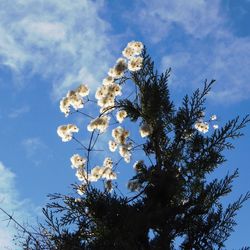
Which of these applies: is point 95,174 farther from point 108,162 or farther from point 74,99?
point 74,99

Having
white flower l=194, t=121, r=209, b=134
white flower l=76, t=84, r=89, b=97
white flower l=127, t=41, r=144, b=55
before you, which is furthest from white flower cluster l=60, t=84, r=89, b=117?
white flower l=194, t=121, r=209, b=134

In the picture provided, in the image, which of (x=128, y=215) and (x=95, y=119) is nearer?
(x=128, y=215)

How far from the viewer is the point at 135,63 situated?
972cm

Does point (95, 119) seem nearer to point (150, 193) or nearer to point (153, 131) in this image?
point (153, 131)

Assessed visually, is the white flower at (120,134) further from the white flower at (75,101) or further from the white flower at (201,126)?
the white flower at (201,126)

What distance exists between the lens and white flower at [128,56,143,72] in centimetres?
966

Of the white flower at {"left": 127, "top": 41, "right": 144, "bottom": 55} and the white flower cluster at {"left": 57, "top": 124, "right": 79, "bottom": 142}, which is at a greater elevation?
the white flower at {"left": 127, "top": 41, "right": 144, "bottom": 55}

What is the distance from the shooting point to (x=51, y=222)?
8.47 m

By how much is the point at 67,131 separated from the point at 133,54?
6.39 ft

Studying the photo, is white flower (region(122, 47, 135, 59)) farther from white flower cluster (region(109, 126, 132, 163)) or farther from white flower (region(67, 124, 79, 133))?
white flower (region(67, 124, 79, 133))

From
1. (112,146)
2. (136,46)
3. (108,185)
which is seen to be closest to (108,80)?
(136,46)

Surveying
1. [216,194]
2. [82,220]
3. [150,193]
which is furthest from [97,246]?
[216,194]

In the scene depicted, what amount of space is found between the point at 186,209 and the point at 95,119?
2.47 meters

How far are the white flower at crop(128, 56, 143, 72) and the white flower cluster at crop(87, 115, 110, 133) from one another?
1.11 m
